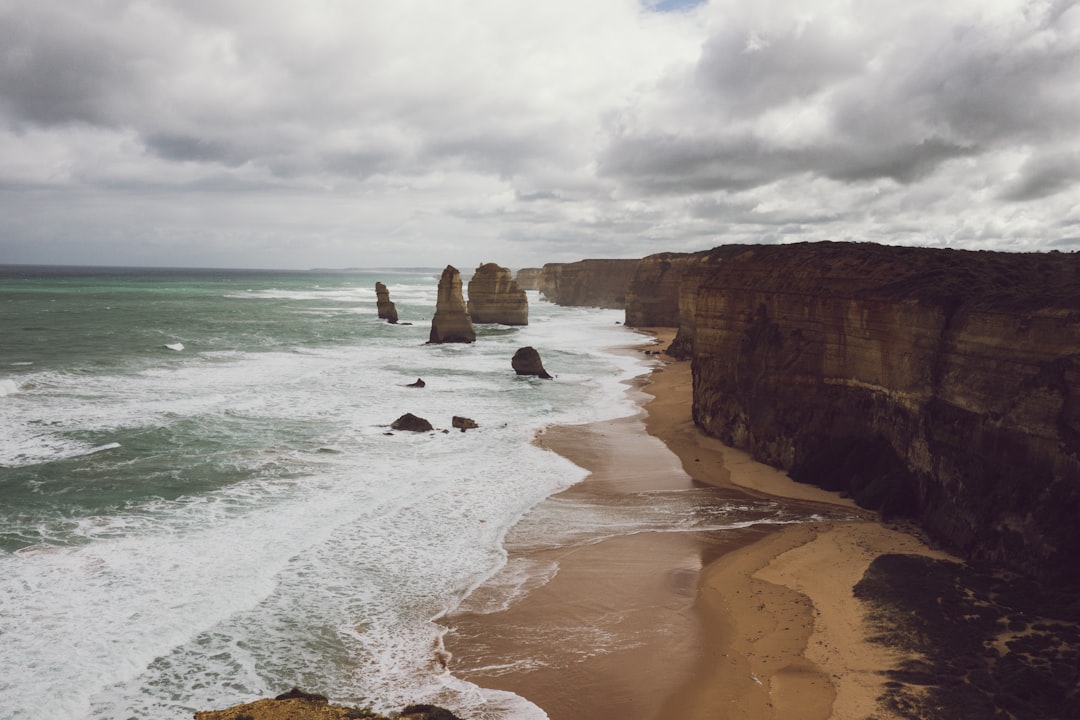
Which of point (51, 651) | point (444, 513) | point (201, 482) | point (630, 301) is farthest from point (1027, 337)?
point (630, 301)

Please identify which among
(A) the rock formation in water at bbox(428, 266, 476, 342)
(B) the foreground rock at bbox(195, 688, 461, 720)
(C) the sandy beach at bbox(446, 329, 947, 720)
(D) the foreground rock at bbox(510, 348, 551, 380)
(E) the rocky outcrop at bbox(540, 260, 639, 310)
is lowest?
(C) the sandy beach at bbox(446, 329, 947, 720)

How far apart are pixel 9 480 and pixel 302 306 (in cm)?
8635

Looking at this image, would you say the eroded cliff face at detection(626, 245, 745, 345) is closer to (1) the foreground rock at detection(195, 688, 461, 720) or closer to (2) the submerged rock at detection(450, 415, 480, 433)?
(2) the submerged rock at detection(450, 415, 480, 433)

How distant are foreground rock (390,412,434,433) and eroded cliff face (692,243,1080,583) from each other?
33.7ft

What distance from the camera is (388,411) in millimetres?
29125

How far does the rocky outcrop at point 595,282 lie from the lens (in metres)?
108

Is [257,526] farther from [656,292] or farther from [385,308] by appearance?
[385,308]

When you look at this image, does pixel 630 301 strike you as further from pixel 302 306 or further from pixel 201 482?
pixel 201 482

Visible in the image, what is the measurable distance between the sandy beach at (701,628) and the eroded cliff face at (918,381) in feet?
4.95

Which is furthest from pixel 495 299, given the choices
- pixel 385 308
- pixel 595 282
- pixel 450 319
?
pixel 595 282

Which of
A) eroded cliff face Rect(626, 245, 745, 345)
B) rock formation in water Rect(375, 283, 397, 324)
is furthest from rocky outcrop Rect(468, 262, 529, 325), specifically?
eroded cliff face Rect(626, 245, 745, 345)

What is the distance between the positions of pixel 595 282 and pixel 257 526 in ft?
321

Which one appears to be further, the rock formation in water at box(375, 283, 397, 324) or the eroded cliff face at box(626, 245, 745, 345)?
the rock formation in water at box(375, 283, 397, 324)

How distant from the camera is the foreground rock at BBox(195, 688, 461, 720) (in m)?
7.83
